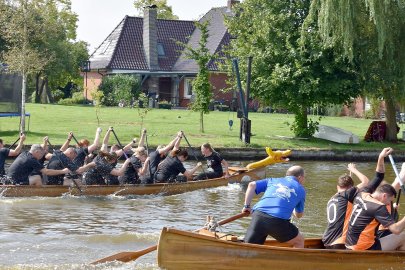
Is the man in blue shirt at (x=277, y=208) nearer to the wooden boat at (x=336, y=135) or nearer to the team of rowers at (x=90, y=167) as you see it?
the team of rowers at (x=90, y=167)

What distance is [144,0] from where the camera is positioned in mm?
88625

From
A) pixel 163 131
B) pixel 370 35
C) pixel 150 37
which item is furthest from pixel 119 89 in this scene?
pixel 370 35

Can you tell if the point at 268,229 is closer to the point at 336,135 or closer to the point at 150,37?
the point at 336,135

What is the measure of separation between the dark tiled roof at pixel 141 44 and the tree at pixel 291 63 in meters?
27.6

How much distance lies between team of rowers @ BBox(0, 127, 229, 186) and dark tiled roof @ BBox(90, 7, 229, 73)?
40161 mm

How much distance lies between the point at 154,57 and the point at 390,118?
31.6m

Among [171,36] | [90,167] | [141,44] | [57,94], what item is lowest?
[90,167]

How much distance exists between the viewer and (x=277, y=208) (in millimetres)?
11703

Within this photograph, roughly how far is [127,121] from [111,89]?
19589 millimetres

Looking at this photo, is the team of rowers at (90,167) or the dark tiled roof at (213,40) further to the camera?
the dark tiled roof at (213,40)

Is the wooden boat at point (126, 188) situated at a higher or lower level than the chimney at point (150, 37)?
lower

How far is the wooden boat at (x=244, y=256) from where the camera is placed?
1183 centimetres

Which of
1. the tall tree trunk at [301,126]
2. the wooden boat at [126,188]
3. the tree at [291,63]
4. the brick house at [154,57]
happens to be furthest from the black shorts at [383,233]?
the brick house at [154,57]

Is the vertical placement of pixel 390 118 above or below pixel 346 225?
above
